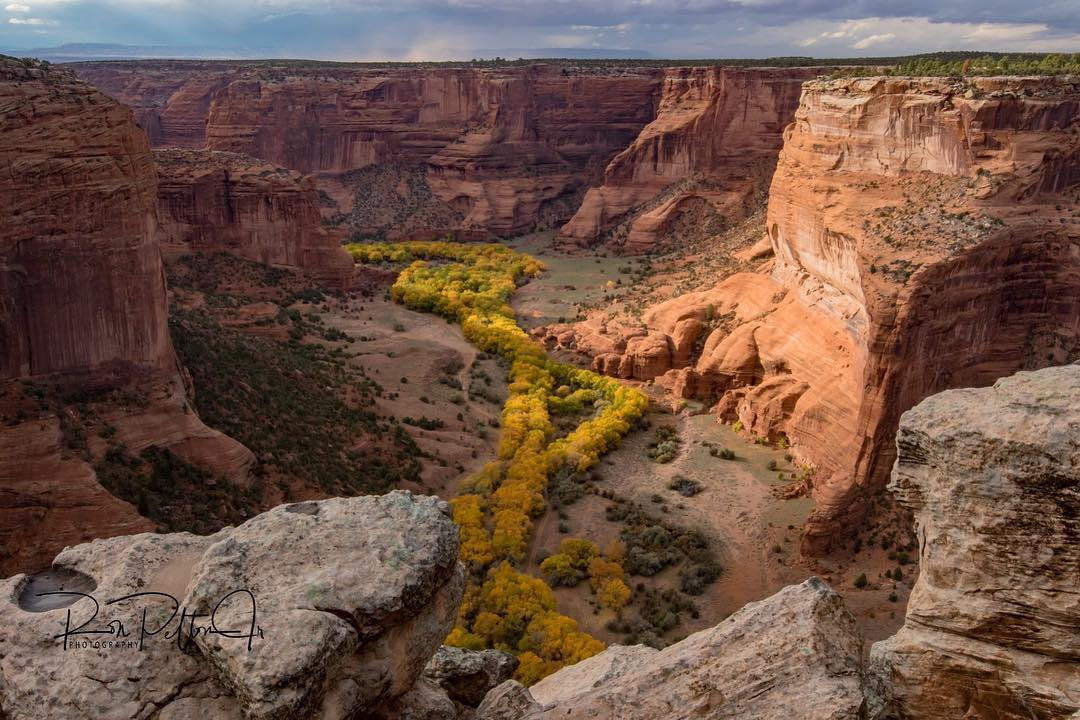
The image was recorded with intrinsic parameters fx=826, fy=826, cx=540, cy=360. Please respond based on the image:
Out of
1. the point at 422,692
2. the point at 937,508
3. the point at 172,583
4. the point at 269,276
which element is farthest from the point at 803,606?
the point at 269,276

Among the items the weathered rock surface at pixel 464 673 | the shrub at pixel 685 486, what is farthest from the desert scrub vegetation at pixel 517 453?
the weathered rock surface at pixel 464 673

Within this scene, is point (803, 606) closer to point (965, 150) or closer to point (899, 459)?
point (899, 459)

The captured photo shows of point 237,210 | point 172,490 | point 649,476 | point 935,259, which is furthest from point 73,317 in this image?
point 237,210

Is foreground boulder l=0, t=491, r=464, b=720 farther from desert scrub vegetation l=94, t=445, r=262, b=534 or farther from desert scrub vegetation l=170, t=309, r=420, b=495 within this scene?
desert scrub vegetation l=170, t=309, r=420, b=495

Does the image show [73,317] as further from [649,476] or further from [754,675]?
[649,476]

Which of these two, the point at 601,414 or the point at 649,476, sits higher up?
the point at 601,414
